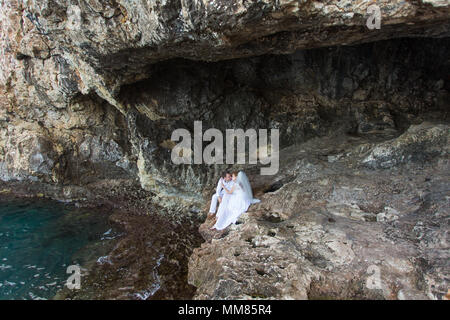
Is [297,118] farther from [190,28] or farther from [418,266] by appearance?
[418,266]

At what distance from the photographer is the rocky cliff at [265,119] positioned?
446cm

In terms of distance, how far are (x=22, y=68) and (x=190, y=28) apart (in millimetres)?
7579

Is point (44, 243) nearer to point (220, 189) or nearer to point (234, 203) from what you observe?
point (220, 189)

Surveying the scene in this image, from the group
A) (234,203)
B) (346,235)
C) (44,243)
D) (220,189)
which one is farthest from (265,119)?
(44,243)

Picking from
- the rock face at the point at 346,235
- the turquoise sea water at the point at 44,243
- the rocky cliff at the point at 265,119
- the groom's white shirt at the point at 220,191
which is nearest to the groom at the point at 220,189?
the groom's white shirt at the point at 220,191

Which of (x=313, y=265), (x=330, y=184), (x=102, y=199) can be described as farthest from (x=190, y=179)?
(x=313, y=265)

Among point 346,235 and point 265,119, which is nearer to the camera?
point 346,235

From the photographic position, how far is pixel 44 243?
8.37m

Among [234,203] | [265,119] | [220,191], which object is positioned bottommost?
[234,203]

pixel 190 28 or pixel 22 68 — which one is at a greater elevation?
pixel 22 68

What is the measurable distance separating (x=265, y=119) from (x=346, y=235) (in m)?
5.51

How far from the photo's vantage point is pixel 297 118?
9.49 meters

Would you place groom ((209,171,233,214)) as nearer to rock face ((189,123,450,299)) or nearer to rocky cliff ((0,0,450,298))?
rock face ((189,123,450,299))

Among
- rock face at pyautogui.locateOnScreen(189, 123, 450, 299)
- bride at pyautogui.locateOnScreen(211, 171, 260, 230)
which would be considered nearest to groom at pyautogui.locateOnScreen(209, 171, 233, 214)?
bride at pyautogui.locateOnScreen(211, 171, 260, 230)
